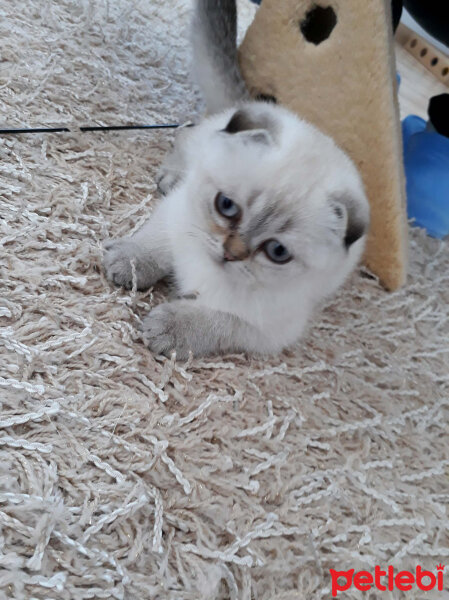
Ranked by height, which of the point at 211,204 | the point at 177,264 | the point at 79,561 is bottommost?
the point at 79,561

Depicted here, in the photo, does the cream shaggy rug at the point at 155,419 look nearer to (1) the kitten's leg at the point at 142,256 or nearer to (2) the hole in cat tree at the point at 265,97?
(1) the kitten's leg at the point at 142,256

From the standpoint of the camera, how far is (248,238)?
3.02ft

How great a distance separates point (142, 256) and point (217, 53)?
73 centimetres

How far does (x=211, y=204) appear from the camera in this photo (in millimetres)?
965

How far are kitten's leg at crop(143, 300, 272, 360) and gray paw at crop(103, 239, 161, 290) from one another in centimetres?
9

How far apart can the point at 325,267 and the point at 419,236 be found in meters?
0.80

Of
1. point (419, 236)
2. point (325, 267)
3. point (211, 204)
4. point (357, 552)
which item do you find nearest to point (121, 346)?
point (211, 204)

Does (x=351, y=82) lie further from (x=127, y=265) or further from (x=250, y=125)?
(x=127, y=265)

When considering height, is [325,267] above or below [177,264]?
above

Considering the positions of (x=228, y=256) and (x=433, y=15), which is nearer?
(x=228, y=256)

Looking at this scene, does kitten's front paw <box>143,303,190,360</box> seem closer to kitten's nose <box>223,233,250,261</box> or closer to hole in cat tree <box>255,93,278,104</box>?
kitten's nose <box>223,233,250,261</box>

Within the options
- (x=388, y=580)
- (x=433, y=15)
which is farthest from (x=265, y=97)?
(x=388, y=580)

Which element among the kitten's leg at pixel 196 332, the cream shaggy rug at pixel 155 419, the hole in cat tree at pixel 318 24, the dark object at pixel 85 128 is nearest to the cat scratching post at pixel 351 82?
the hole in cat tree at pixel 318 24

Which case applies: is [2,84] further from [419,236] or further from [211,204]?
[419,236]
